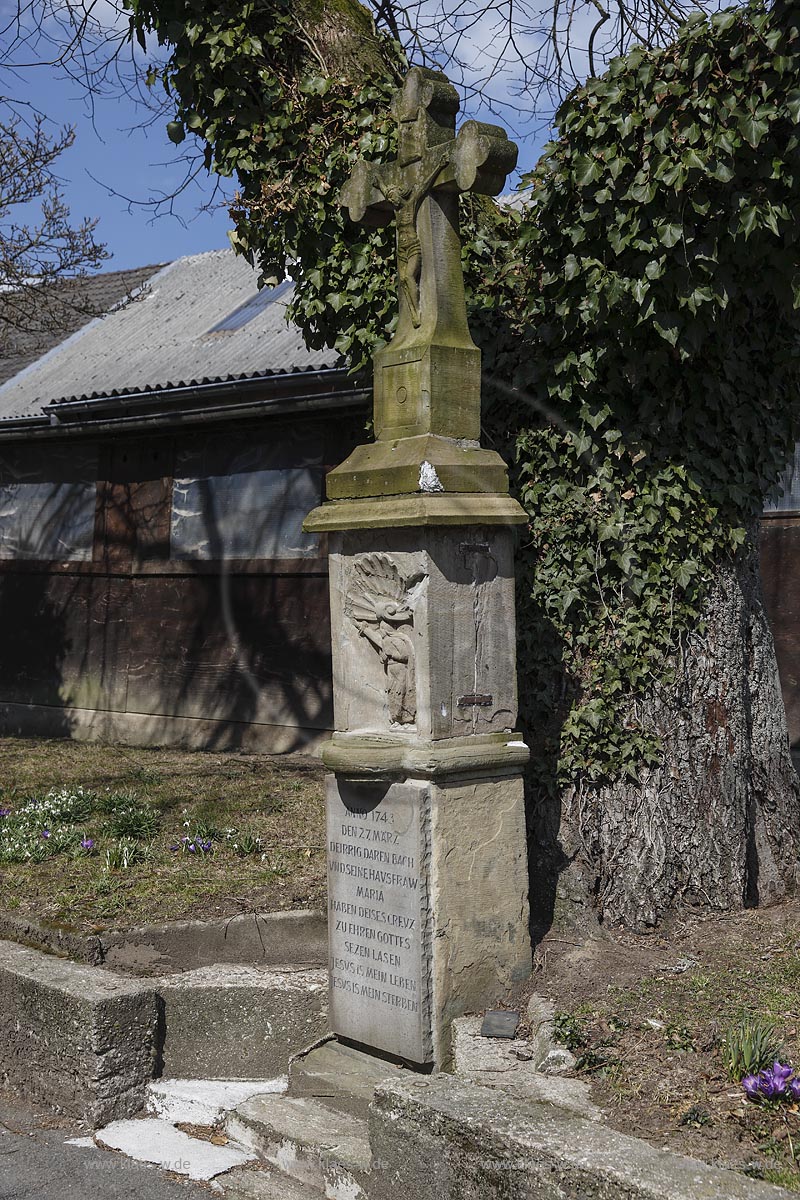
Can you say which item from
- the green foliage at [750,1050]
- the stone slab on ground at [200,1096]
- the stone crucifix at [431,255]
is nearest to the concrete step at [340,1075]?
the stone slab on ground at [200,1096]

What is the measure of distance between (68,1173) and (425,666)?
2.20m

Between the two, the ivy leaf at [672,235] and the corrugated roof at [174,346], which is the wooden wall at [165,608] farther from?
the ivy leaf at [672,235]

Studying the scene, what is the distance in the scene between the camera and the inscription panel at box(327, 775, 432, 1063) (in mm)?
4570

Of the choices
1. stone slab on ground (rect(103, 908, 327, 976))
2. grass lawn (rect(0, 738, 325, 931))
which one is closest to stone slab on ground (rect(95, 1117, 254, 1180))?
stone slab on ground (rect(103, 908, 327, 976))

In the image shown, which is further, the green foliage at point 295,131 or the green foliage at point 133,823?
the green foliage at point 133,823

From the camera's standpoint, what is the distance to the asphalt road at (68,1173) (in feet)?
14.1

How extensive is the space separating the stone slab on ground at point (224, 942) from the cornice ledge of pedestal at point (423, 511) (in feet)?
7.03

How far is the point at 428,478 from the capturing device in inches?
179

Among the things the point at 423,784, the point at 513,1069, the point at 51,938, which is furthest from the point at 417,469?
the point at 51,938

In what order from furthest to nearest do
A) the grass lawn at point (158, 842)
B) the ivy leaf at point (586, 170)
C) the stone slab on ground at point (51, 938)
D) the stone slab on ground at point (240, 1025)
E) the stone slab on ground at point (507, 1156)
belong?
the grass lawn at point (158, 842) < the stone slab on ground at point (51, 938) < the stone slab on ground at point (240, 1025) < the ivy leaf at point (586, 170) < the stone slab on ground at point (507, 1156)

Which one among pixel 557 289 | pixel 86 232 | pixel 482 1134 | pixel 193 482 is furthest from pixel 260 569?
pixel 482 1134

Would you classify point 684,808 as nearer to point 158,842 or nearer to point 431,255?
point 431,255

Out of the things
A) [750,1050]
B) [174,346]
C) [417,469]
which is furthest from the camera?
[174,346]

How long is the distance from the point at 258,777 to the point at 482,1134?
6.30m
